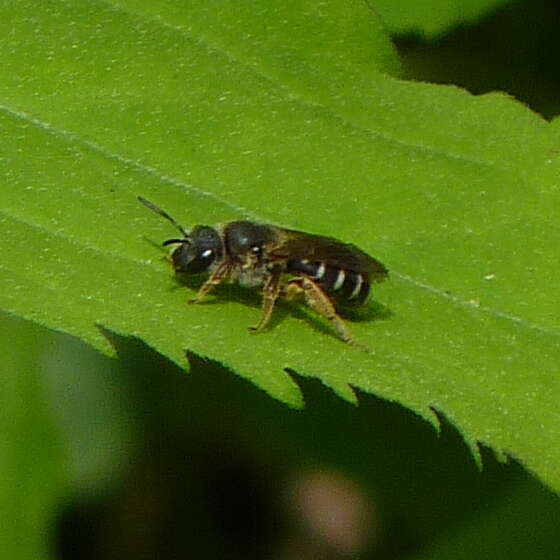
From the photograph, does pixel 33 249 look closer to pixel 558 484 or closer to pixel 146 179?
pixel 146 179

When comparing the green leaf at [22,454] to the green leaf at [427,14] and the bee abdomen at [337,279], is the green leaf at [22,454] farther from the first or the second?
the green leaf at [427,14]

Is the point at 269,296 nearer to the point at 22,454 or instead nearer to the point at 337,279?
the point at 337,279

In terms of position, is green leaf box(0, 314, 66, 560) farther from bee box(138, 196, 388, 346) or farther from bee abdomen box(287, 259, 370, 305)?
bee abdomen box(287, 259, 370, 305)

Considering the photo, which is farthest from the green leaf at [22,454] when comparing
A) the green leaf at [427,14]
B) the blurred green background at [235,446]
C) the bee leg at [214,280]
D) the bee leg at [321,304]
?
the green leaf at [427,14]

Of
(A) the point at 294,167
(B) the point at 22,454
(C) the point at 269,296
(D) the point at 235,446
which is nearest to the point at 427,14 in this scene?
(A) the point at 294,167

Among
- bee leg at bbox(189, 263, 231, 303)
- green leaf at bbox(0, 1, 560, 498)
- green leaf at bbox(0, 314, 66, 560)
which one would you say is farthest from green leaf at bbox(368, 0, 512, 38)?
green leaf at bbox(0, 314, 66, 560)

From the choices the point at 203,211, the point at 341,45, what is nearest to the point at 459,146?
the point at 341,45
